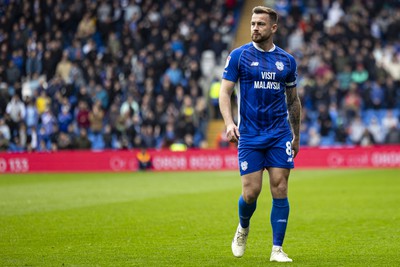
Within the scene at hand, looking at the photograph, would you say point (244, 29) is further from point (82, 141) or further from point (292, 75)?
Result: point (292, 75)

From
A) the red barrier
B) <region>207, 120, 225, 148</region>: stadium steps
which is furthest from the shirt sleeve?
<region>207, 120, 225, 148</region>: stadium steps

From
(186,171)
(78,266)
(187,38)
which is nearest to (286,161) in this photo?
(78,266)

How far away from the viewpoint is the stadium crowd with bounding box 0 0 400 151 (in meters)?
30.2

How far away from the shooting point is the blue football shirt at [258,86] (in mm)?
8666

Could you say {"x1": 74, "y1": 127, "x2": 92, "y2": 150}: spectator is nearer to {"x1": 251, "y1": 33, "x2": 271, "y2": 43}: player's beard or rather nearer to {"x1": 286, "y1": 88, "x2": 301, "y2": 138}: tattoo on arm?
{"x1": 286, "y1": 88, "x2": 301, "y2": 138}: tattoo on arm

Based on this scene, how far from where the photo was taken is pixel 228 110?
848 cm

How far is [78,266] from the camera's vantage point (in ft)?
26.9

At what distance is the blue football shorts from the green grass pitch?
3.18 ft

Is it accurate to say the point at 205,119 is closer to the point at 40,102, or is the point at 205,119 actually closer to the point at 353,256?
the point at 40,102

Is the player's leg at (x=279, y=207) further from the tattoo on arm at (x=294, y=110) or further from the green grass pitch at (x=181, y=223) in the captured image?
the tattoo on arm at (x=294, y=110)

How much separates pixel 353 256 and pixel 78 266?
2872 millimetres

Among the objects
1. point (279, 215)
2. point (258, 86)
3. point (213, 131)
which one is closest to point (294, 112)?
point (258, 86)

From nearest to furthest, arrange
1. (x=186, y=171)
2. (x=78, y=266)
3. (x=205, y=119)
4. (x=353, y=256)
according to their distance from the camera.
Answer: (x=78, y=266) → (x=353, y=256) → (x=186, y=171) → (x=205, y=119)

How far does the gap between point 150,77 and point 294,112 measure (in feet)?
76.0
